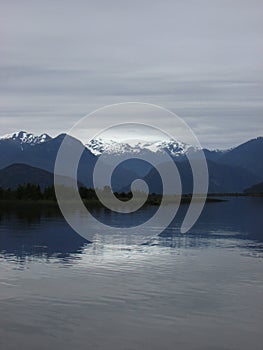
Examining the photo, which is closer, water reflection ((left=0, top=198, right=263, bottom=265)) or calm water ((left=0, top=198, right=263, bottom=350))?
calm water ((left=0, top=198, right=263, bottom=350))

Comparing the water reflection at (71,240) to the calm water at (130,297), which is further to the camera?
the water reflection at (71,240)

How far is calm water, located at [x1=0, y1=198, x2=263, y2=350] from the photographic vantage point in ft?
105

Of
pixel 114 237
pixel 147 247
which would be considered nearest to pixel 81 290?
pixel 147 247

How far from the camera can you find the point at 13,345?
3039 cm

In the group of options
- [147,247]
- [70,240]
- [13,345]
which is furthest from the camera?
[70,240]

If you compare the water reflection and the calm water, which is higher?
the water reflection

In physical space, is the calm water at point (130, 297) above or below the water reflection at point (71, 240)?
below

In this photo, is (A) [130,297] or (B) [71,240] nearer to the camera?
(A) [130,297]

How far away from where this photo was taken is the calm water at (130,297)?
105 ft

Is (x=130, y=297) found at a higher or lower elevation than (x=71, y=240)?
lower

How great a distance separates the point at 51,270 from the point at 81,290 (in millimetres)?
9623

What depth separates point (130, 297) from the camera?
4228cm

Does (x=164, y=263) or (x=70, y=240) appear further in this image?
(x=70, y=240)

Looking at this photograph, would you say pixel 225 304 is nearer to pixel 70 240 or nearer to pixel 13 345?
pixel 13 345
